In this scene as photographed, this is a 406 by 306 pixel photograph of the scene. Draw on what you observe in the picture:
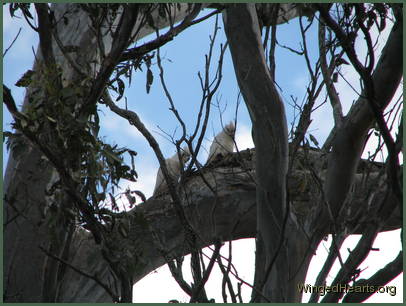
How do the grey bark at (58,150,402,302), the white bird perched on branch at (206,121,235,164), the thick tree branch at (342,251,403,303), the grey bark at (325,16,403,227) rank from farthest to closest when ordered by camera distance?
the grey bark at (58,150,402,302) < the white bird perched on branch at (206,121,235,164) < the grey bark at (325,16,403,227) < the thick tree branch at (342,251,403,303)

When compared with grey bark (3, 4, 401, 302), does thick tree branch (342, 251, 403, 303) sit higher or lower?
lower

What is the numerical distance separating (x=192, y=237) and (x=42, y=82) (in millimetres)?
771

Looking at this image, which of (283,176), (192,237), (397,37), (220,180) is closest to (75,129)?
(192,237)

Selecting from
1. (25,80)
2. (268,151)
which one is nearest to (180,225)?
(268,151)

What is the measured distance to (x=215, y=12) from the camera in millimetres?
2484

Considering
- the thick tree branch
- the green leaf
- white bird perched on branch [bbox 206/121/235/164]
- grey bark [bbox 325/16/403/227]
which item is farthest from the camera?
white bird perched on branch [bbox 206/121/235/164]

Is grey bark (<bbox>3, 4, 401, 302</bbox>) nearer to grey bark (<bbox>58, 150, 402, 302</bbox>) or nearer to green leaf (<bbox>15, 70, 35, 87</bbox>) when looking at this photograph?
grey bark (<bbox>58, 150, 402, 302</bbox>)

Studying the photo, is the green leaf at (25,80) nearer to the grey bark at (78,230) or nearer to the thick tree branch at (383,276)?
the grey bark at (78,230)

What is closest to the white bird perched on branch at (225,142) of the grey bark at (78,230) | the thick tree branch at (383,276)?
the grey bark at (78,230)

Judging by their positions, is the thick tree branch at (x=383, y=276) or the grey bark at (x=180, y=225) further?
the grey bark at (x=180, y=225)

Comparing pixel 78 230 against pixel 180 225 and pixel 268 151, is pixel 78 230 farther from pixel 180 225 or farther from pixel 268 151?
pixel 268 151

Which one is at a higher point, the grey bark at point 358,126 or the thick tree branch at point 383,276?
the grey bark at point 358,126

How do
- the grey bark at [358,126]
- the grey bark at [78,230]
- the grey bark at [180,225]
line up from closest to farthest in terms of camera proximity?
the grey bark at [358,126]
the grey bark at [78,230]
the grey bark at [180,225]

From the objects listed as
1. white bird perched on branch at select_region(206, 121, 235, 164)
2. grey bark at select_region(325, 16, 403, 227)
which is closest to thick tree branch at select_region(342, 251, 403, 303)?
grey bark at select_region(325, 16, 403, 227)
